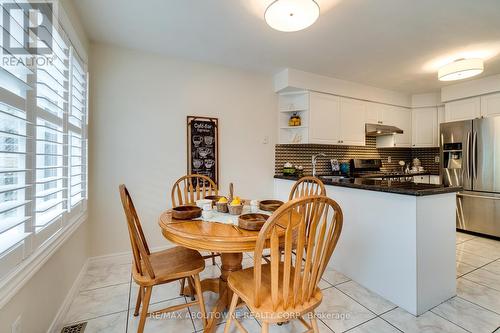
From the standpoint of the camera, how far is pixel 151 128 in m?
2.81

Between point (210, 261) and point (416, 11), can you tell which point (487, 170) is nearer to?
point (416, 11)

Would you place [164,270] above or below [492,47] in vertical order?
below

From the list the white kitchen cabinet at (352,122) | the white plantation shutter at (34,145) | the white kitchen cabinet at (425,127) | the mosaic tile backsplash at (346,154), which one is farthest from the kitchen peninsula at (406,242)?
the white kitchen cabinet at (425,127)

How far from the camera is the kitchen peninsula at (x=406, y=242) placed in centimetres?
179

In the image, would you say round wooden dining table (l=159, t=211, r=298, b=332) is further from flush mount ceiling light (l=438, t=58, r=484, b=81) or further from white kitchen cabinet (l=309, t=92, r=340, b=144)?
flush mount ceiling light (l=438, t=58, r=484, b=81)

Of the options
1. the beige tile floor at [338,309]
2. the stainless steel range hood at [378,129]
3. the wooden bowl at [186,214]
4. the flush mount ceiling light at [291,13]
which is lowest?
the beige tile floor at [338,309]

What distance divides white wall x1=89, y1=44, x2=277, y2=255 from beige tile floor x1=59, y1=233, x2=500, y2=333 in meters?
0.72

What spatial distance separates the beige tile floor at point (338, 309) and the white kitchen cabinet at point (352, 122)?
2.25 meters

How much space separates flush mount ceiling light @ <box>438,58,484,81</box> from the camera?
2840 mm

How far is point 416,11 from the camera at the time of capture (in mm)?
2016

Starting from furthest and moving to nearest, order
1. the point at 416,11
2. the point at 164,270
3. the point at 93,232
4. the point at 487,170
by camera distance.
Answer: the point at 487,170 < the point at 93,232 < the point at 416,11 < the point at 164,270

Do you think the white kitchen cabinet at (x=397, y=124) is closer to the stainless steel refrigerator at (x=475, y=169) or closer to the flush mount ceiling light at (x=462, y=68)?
the stainless steel refrigerator at (x=475, y=169)

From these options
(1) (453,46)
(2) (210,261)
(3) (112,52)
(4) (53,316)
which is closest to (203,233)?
(4) (53,316)

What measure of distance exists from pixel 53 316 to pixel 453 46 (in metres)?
4.49
